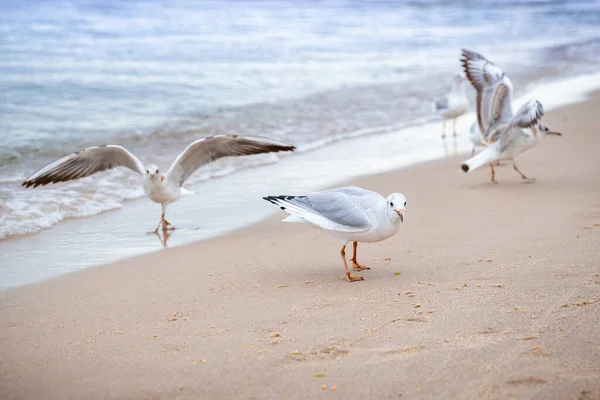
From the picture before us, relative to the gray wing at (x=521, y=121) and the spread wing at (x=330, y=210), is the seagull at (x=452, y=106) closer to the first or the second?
the gray wing at (x=521, y=121)

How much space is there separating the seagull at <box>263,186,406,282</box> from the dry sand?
339mm

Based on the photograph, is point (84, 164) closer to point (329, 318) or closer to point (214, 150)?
point (214, 150)

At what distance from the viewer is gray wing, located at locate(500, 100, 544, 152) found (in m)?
8.61

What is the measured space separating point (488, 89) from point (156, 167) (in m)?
4.21

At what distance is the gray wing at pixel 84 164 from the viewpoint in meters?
7.69

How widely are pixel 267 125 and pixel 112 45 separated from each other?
13033mm

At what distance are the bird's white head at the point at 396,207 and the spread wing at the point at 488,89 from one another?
4576 mm

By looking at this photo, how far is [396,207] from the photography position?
541cm

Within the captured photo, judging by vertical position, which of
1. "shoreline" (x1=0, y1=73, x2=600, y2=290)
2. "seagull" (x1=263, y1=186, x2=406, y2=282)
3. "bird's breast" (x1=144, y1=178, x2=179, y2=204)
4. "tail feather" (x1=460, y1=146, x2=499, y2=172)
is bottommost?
"shoreline" (x1=0, y1=73, x2=600, y2=290)

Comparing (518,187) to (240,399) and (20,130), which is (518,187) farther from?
(20,130)

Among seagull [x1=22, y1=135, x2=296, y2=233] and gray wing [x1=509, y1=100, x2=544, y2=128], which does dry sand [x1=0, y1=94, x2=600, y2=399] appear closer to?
seagull [x1=22, y1=135, x2=296, y2=233]

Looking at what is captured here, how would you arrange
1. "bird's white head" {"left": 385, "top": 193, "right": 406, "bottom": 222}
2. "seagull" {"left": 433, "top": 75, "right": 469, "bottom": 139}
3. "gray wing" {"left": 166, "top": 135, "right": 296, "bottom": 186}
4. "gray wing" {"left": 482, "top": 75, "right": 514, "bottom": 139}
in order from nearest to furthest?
"bird's white head" {"left": 385, "top": 193, "right": 406, "bottom": 222}
"gray wing" {"left": 166, "top": 135, "right": 296, "bottom": 186}
"gray wing" {"left": 482, "top": 75, "right": 514, "bottom": 139}
"seagull" {"left": 433, "top": 75, "right": 469, "bottom": 139}

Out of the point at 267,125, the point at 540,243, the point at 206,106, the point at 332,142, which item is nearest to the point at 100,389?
the point at 540,243

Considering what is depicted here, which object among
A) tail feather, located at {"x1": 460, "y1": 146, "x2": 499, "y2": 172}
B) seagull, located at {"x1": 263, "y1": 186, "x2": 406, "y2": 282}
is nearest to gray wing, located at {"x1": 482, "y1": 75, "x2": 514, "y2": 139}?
tail feather, located at {"x1": 460, "y1": 146, "x2": 499, "y2": 172}
